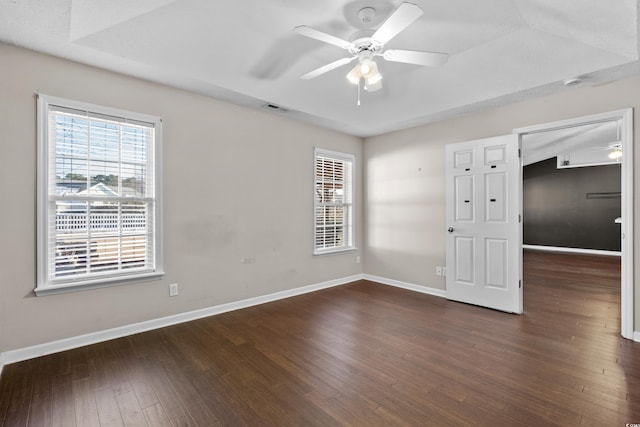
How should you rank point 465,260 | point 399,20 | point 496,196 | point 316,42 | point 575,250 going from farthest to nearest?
1. point 575,250
2. point 465,260
3. point 496,196
4. point 316,42
5. point 399,20

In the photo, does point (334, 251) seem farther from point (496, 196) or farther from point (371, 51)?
point (371, 51)

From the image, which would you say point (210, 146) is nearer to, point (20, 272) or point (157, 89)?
point (157, 89)

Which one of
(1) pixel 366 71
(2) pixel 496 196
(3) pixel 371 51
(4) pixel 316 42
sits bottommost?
(2) pixel 496 196

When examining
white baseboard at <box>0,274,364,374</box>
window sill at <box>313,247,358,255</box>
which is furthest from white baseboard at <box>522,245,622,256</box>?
white baseboard at <box>0,274,364,374</box>

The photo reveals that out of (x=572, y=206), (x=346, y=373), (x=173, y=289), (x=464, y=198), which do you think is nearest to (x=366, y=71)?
(x=346, y=373)

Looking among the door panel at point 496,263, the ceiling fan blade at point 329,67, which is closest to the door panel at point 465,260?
the door panel at point 496,263

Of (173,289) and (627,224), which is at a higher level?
(627,224)

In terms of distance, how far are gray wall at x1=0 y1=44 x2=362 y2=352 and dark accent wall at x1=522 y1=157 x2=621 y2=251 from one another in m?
7.42

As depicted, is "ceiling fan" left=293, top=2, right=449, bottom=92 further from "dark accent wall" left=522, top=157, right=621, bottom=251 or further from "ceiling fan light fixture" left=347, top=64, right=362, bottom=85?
"dark accent wall" left=522, top=157, right=621, bottom=251

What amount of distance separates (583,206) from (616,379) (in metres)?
8.23

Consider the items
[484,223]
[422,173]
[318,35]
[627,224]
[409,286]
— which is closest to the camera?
[318,35]

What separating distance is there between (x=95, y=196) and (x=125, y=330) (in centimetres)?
135

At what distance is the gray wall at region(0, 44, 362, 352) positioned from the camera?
245cm

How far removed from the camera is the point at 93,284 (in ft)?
9.05
